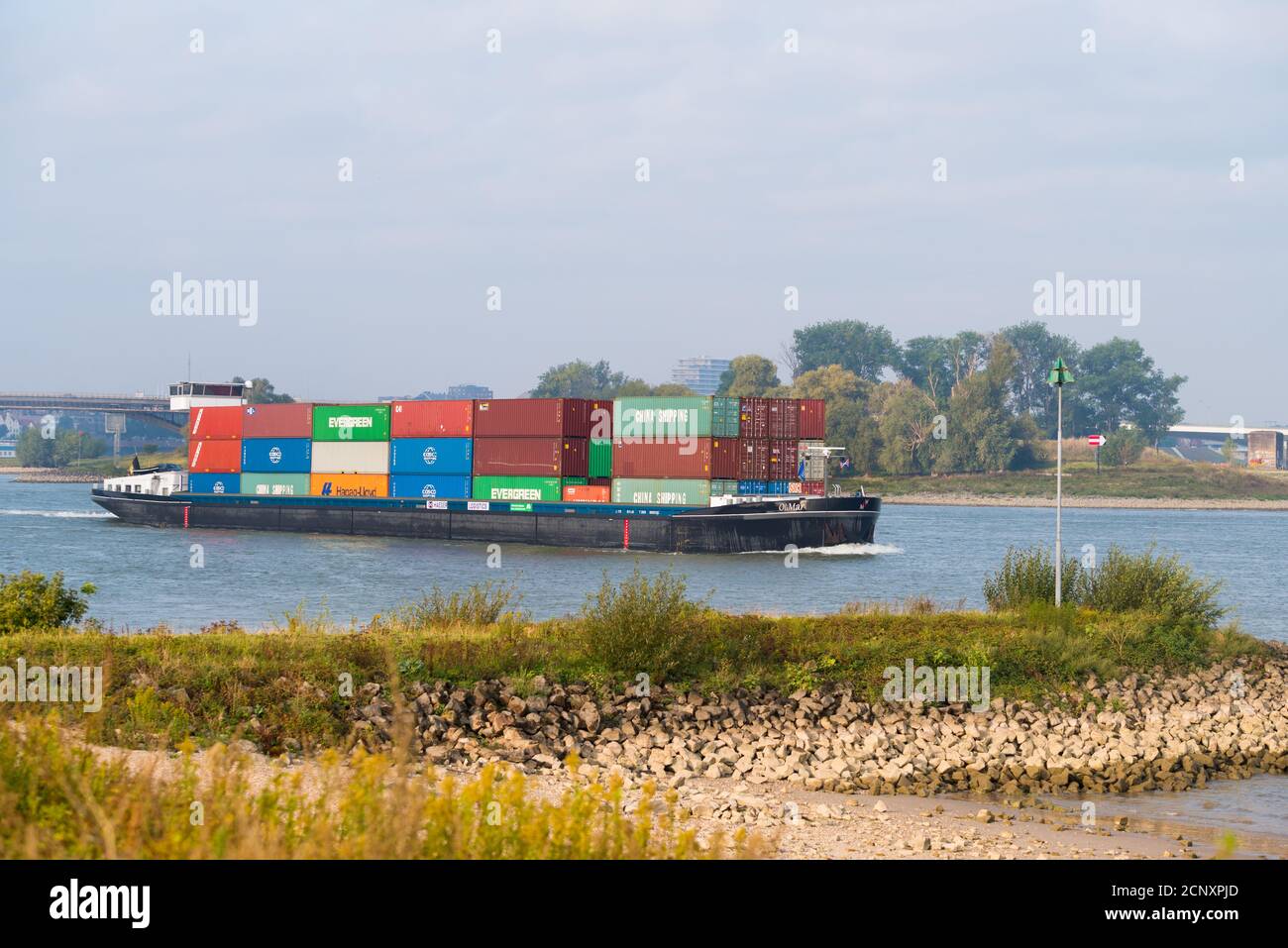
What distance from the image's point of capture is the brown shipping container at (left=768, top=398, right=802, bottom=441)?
58.7m

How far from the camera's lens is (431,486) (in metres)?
65.2

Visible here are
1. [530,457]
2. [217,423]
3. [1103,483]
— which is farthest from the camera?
[1103,483]

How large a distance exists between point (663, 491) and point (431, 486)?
13.2m

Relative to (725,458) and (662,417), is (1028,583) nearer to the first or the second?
(725,458)

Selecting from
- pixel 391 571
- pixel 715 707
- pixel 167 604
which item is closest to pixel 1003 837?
pixel 715 707

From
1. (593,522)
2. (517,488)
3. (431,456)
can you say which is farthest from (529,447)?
(431,456)

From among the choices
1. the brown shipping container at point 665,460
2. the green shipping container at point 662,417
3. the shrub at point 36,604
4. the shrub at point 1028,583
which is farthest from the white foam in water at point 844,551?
the shrub at point 36,604

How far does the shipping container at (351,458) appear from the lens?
2660 inches

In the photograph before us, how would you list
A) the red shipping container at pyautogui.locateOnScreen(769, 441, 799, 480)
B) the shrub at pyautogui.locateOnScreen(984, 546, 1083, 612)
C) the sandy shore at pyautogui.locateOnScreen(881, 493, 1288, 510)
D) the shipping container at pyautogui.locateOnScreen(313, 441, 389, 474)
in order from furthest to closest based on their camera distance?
the sandy shore at pyautogui.locateOnScreen(881, 493, 1288, 510), the shipping container at pyautogui.locateOnScreen(313, 441, 389, 474), the red shipping container at pyautogui.locateOnScreen(769, 441, 799, 480), the shrub at pyautogui.locateOnScreen(984, 546, 1083, 612)

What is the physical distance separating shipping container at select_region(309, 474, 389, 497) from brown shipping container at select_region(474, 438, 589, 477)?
6.33m

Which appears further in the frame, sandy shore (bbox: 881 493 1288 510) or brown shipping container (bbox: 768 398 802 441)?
sandy shore (bbox: 881 493 1288 510)

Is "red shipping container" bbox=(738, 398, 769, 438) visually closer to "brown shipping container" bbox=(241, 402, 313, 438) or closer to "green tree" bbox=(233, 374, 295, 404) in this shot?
"brown shipping container" bbox=(241, 402, 313, 438)

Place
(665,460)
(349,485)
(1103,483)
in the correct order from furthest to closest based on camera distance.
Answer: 1. (1103,483)
2. (349,485)
3. (665,460)

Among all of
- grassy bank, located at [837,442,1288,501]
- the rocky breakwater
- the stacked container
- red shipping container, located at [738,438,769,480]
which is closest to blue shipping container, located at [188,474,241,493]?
the stacked container
